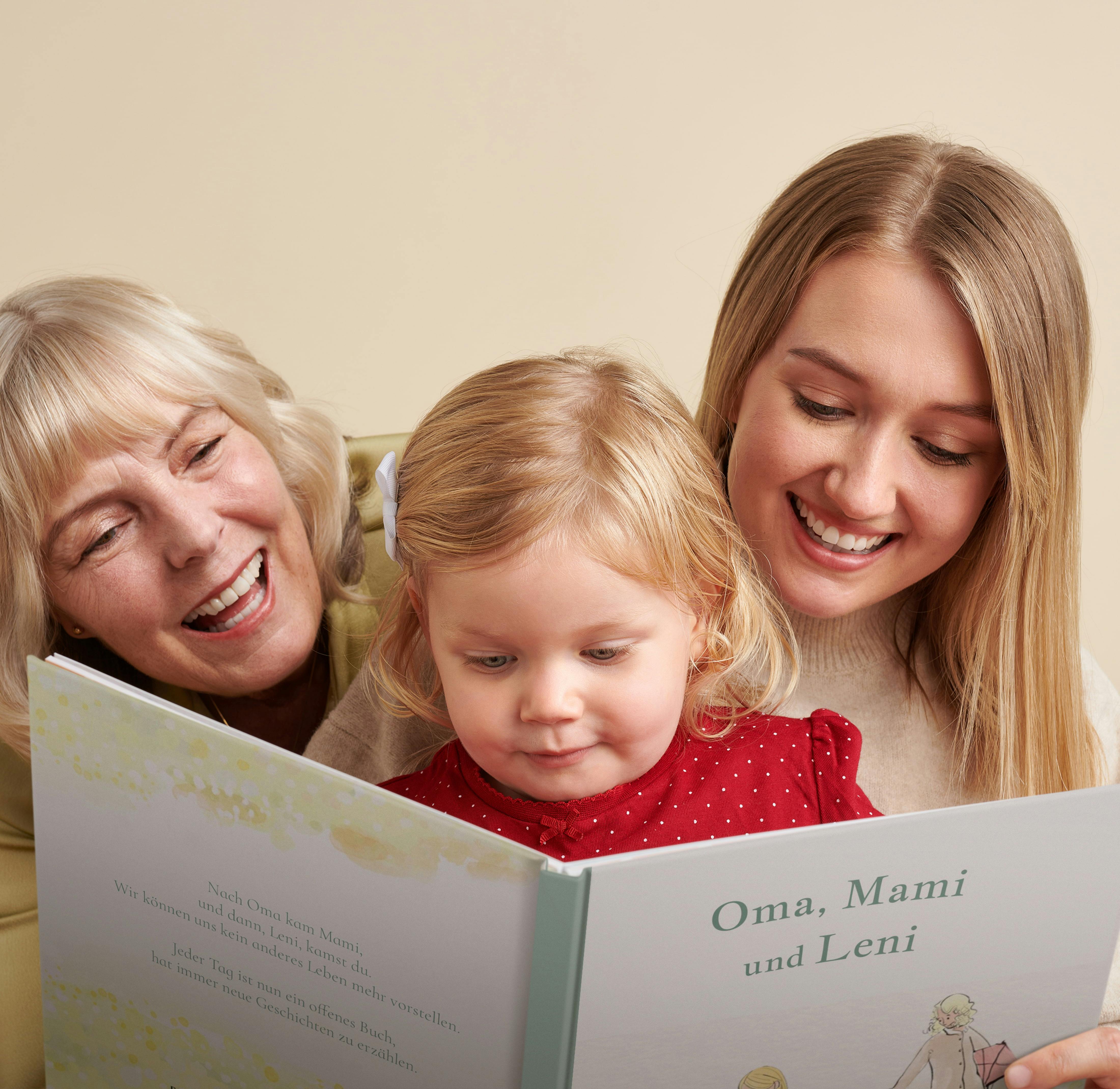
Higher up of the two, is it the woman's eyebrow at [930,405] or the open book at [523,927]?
the woman's eyebrow at [930,405]

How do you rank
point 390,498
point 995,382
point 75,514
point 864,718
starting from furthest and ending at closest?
point 864,718 < point 75,514 < point 390,498 < point 995,382

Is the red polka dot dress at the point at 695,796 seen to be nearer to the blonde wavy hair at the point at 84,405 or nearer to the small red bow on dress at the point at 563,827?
the small red bow on dress at the point at 563,827

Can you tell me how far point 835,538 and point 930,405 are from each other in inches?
8.5

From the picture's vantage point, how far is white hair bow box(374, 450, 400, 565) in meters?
1.27

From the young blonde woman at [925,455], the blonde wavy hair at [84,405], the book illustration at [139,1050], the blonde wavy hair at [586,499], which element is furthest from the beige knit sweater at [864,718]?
the book illustration at [139,1050]

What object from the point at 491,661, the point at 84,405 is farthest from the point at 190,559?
the point at 491,661

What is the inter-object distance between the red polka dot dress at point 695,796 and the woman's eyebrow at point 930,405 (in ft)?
1.28

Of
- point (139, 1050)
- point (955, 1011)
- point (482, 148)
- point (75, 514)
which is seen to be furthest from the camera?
point (482, 148)

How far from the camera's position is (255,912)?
3.08 ft

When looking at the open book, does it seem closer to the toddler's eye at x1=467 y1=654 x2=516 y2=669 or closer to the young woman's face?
the toddler's eye at x1=467 y1=654 x2=516 y2=669

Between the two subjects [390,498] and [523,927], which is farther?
[390,498]

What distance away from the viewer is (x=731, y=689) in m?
1.41

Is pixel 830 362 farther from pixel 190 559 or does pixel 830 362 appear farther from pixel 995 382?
pixel 190 559

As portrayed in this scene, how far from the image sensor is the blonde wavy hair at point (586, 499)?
44.5 inches
